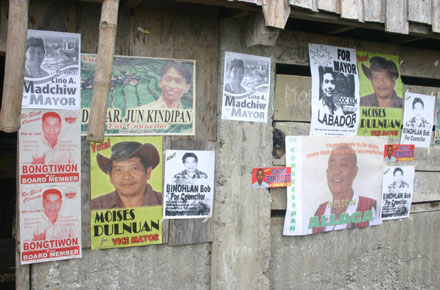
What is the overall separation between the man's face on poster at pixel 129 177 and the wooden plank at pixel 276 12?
152 centimetres

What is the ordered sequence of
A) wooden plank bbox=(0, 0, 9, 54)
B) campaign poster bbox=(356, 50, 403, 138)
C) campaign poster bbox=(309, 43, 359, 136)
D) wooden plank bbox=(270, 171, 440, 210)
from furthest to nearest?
1. wooden plank bbox=(270, 171, 440, 210)
2. campaign poster bbox=(356, 50, 403, 138)
3. campaign poster bbox=(309, 43, 359, 136)
4. wooden plank bbox=(0, 0, 9, 54)

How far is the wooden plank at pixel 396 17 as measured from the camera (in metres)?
3.88

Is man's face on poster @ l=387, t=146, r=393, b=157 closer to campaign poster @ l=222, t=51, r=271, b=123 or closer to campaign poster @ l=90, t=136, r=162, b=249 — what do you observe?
campaign poster @ l=222, t=51, r=271, b=123

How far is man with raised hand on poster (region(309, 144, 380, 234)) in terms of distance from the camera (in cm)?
429

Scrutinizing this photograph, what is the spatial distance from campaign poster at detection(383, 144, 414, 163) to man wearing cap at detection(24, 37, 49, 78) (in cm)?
342

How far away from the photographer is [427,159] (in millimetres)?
4887

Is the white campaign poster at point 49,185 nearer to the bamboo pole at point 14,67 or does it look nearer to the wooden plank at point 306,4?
the bamboo pole at point 14,67

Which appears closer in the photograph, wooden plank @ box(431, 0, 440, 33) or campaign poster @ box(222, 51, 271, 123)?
campaign poster @ box(222, 51, 271, 123)

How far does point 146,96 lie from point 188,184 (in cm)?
82

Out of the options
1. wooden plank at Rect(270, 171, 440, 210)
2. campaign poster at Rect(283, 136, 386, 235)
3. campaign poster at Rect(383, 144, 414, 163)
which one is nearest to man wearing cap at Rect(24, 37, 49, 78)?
campaign poster at Rect(283, 136, 386, 235)

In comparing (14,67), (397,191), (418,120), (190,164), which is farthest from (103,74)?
(418,120)

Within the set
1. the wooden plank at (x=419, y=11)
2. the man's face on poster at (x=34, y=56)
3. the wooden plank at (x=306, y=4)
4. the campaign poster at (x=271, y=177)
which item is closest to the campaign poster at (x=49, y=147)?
the man's face on poster at (x=34, y=56)

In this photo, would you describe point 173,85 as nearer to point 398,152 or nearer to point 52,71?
point 52,71

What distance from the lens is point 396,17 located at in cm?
392
